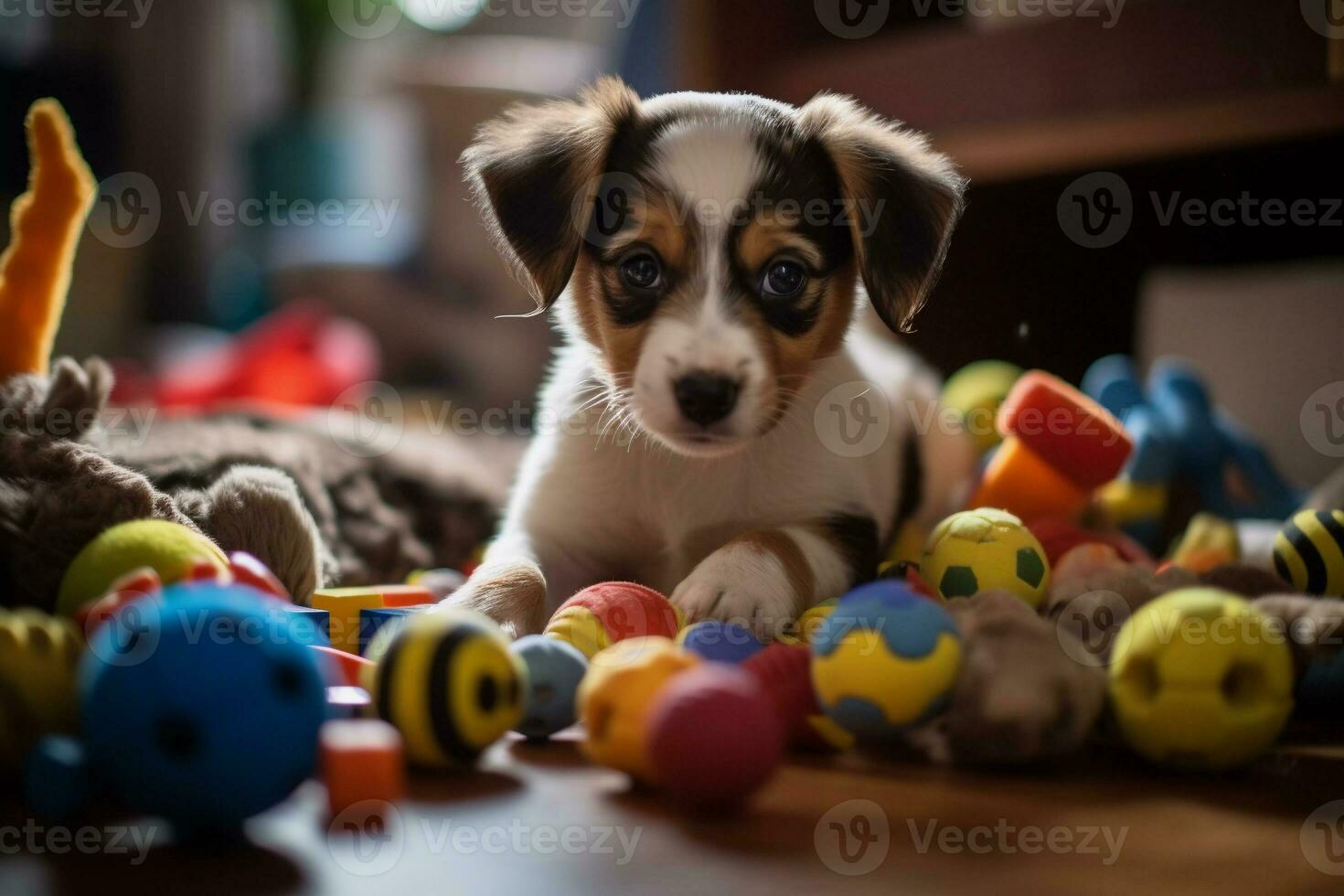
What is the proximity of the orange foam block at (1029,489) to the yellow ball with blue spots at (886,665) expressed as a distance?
2.89 ft

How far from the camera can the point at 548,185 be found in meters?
1.89

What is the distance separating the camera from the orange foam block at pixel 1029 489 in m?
2.02

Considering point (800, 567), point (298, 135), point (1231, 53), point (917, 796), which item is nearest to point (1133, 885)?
point (917, 796)

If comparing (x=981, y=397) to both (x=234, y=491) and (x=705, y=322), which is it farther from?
(x=234, y=491)

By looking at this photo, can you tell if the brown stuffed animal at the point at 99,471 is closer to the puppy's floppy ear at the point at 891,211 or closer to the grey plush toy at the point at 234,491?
the grey plush toy at the point at 234,491

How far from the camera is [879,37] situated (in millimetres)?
3482

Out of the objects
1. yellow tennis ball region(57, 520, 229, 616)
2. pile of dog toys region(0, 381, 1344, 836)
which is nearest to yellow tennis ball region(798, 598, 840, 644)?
pile of dog toys region(0, 381, 1344, 836)

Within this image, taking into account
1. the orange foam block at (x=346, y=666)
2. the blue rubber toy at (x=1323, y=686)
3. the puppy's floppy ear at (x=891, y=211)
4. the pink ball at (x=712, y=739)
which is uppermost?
the puppy's floppy ear at (x=891, y=211)

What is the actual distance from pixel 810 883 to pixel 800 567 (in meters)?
0.77

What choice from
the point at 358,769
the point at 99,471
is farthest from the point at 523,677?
the point at 99,471

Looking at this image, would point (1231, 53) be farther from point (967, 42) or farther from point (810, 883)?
point (810, 883)

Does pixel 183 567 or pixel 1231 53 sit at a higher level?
pixel 1231 53

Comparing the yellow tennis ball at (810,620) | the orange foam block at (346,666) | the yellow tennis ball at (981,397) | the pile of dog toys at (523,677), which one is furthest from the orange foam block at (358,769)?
the yellow tennis ball at (981,397)

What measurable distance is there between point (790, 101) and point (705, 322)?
5.42ft
